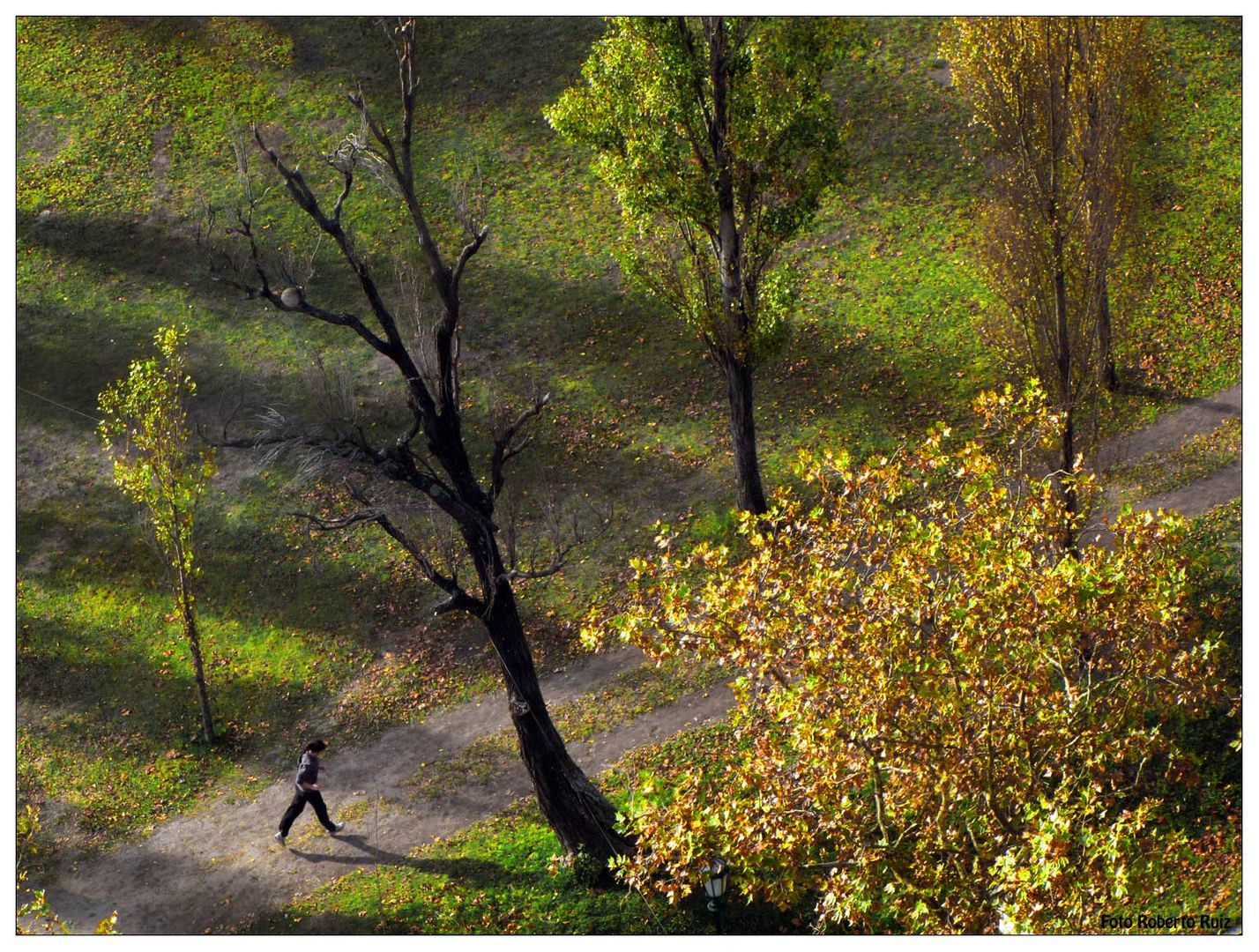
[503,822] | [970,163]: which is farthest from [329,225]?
[970,163]

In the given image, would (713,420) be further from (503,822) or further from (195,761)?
(195,761)

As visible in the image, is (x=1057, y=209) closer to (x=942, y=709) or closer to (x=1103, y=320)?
(x=1103, y=320)

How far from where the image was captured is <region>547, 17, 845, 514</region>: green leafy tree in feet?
63.4

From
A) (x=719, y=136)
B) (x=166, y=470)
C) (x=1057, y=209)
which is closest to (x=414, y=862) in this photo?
(x=166, y=470)

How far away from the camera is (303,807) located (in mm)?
18703

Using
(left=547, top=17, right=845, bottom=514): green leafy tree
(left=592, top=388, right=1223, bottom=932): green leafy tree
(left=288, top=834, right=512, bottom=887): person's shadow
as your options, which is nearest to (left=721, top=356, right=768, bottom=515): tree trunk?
(left=547, top=17, right=845, bottom=514): green leafy tree

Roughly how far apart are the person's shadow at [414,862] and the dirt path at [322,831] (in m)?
0.02

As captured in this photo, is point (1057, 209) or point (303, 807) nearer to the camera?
point (1057, 209)

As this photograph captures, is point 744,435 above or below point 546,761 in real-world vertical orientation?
above

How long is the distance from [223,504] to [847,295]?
12.9 metres

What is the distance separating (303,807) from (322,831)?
19.5 inches

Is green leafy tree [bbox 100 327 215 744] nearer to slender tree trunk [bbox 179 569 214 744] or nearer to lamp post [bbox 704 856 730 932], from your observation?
slender tree trunk [bbox 179 569 214 744]

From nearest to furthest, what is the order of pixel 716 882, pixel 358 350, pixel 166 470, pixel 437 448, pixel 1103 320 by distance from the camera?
pixel 716 882 < pixel 437 448 < pixel 166 470 < pixel 1103 320 < pixel 358 350

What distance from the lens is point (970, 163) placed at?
29.1 m
